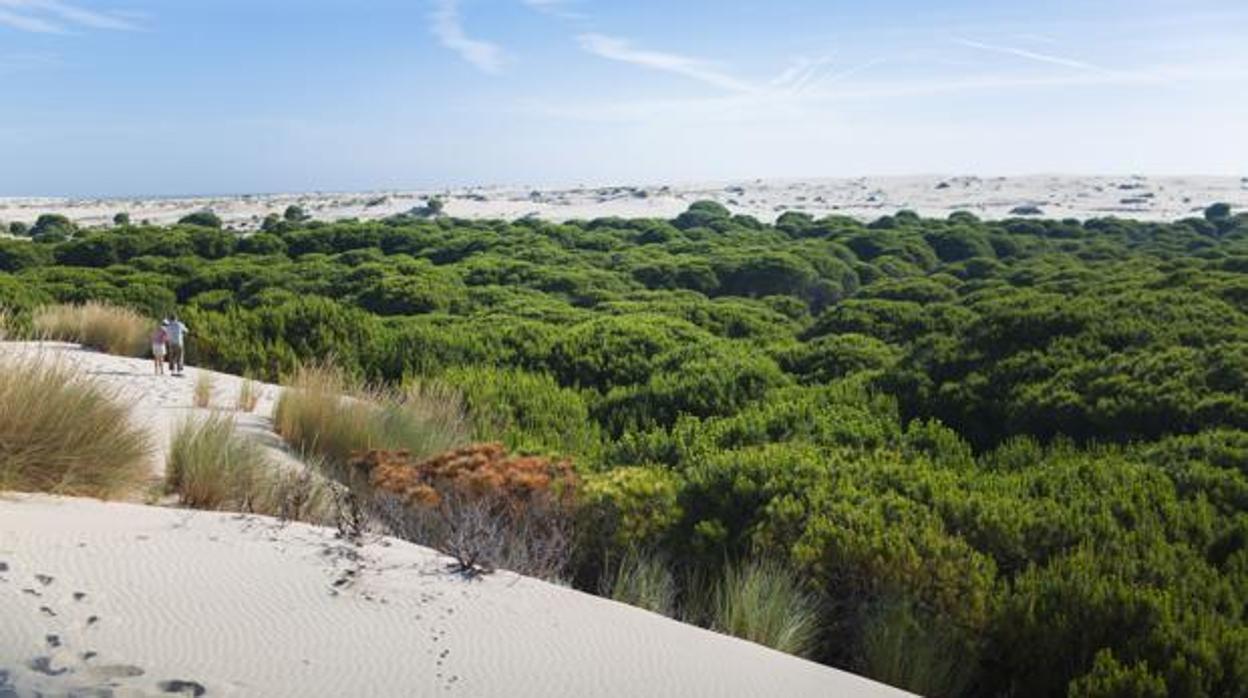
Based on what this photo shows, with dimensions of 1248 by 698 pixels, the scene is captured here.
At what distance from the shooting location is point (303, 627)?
4.39 m

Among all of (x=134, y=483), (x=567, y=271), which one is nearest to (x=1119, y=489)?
(x=134, y=483)

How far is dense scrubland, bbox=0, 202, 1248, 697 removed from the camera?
215 inches

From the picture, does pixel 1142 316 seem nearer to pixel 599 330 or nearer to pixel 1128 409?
pixel 1128 409

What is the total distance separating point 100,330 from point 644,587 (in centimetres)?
1413

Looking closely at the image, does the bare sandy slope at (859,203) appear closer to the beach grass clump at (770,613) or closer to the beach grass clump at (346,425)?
the beach grass clump at (346,425)

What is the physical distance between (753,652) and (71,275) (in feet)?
99.9

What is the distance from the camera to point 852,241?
46219 mm

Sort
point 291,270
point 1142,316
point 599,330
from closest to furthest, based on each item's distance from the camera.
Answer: point 1142,316, point 599,330, point 291,270

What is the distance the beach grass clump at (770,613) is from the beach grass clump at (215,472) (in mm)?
3182

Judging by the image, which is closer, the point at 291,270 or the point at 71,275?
the point at 71,275

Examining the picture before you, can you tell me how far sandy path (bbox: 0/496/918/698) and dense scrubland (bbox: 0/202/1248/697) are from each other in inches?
41.2

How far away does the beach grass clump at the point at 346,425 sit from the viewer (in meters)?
9.95

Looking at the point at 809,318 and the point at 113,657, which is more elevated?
the point at 113,657

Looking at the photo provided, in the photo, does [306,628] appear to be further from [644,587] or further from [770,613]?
[770,613]
